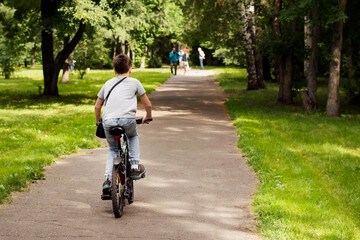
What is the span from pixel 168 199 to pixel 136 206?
20.4 inches

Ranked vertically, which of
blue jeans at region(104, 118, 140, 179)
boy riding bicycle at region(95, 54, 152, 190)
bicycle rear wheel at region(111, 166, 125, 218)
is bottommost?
bicycle rear wheel at region(111, 166, 125, 218)

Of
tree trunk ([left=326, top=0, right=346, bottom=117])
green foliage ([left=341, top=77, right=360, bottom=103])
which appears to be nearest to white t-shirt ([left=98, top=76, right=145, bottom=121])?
tree trunk ([left=326, top=0, right=346, bottom=117])

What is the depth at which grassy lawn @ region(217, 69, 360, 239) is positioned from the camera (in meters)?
5.76

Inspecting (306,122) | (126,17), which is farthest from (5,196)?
(126,17)

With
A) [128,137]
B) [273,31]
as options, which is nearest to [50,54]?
[273,31]

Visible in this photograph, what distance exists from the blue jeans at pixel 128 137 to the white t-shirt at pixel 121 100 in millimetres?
57

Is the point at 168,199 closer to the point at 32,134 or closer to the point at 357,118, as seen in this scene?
the point at 32,134

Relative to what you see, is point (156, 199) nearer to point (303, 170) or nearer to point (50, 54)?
point (303, 170)

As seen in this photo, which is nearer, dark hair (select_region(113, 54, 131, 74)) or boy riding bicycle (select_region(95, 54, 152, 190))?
boy riding bicycle (select_region(95, 54, 152, 190))

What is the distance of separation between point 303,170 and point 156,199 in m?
2.94

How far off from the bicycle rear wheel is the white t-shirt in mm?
618

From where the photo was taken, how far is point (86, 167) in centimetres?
874

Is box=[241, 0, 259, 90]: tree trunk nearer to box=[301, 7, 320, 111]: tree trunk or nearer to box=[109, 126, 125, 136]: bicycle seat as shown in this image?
box=[301, 7, 320, 111]: tree trunk

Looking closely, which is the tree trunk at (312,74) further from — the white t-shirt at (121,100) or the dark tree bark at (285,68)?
the white t-shirt at (121,100)
